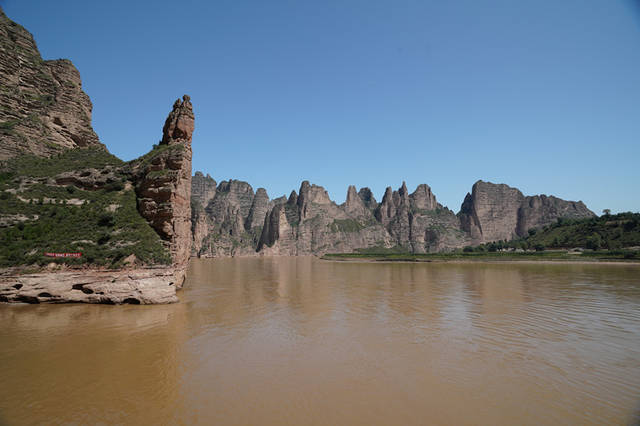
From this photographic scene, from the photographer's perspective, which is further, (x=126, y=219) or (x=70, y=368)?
(x=126, y=219)

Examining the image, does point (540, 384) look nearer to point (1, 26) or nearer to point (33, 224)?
point (33, 224)

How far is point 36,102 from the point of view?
4197 centimetres

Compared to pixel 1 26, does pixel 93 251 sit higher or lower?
lower

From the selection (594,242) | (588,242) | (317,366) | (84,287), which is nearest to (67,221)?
(84,287)

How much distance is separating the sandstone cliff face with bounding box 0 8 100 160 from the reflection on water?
29151mm

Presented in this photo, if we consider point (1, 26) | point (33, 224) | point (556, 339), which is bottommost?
point (556, 339)

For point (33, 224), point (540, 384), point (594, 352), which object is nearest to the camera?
point (540, 384)

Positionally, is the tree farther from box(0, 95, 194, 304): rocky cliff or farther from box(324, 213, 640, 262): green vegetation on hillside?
box(0, 95, 194, 304): rocky cliff

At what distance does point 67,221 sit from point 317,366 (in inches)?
1135

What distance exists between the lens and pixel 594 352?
13281 mm

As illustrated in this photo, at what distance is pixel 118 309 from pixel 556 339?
89.3 feet

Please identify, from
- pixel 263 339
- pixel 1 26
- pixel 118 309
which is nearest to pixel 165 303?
pixel 118 309

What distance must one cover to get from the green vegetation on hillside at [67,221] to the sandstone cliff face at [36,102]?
17.6ft

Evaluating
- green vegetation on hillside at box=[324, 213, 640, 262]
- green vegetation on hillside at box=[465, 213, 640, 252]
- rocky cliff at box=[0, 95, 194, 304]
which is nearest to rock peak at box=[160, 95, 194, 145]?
rocky cliff at box=[0, 95, 194, 304]
